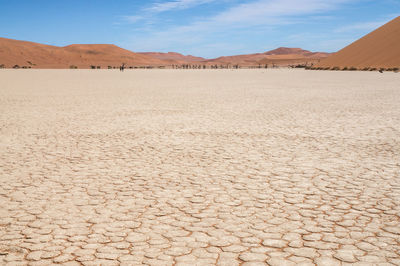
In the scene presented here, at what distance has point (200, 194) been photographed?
5051mm

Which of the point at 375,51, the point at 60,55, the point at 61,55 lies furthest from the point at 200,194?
the point at 61,55

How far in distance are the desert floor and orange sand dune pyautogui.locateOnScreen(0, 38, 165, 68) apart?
292ft

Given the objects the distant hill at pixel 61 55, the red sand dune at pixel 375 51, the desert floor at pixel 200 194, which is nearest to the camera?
the desert floor at pixel 200 194

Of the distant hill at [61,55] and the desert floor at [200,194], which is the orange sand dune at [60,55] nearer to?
the distant hill at [61,55]

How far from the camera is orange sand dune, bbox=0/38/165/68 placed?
100000 mm

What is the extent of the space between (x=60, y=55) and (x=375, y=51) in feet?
310

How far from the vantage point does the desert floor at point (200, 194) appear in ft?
11.6

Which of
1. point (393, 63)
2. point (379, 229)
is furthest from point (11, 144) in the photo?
point (393, 63)

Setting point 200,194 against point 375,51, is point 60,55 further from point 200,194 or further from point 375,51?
point 200,194

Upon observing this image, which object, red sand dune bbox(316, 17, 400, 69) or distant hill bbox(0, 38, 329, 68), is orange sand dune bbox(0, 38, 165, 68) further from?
red sand dune bbox(316, 17, 400, 69)

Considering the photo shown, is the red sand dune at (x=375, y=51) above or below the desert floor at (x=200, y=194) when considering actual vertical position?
above

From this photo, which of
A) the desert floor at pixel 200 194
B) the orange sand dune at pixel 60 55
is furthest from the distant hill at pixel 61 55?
the desert floor at pixel 200 194

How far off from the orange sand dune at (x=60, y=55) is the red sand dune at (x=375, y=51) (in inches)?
2403

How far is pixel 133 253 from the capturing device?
3.49m
